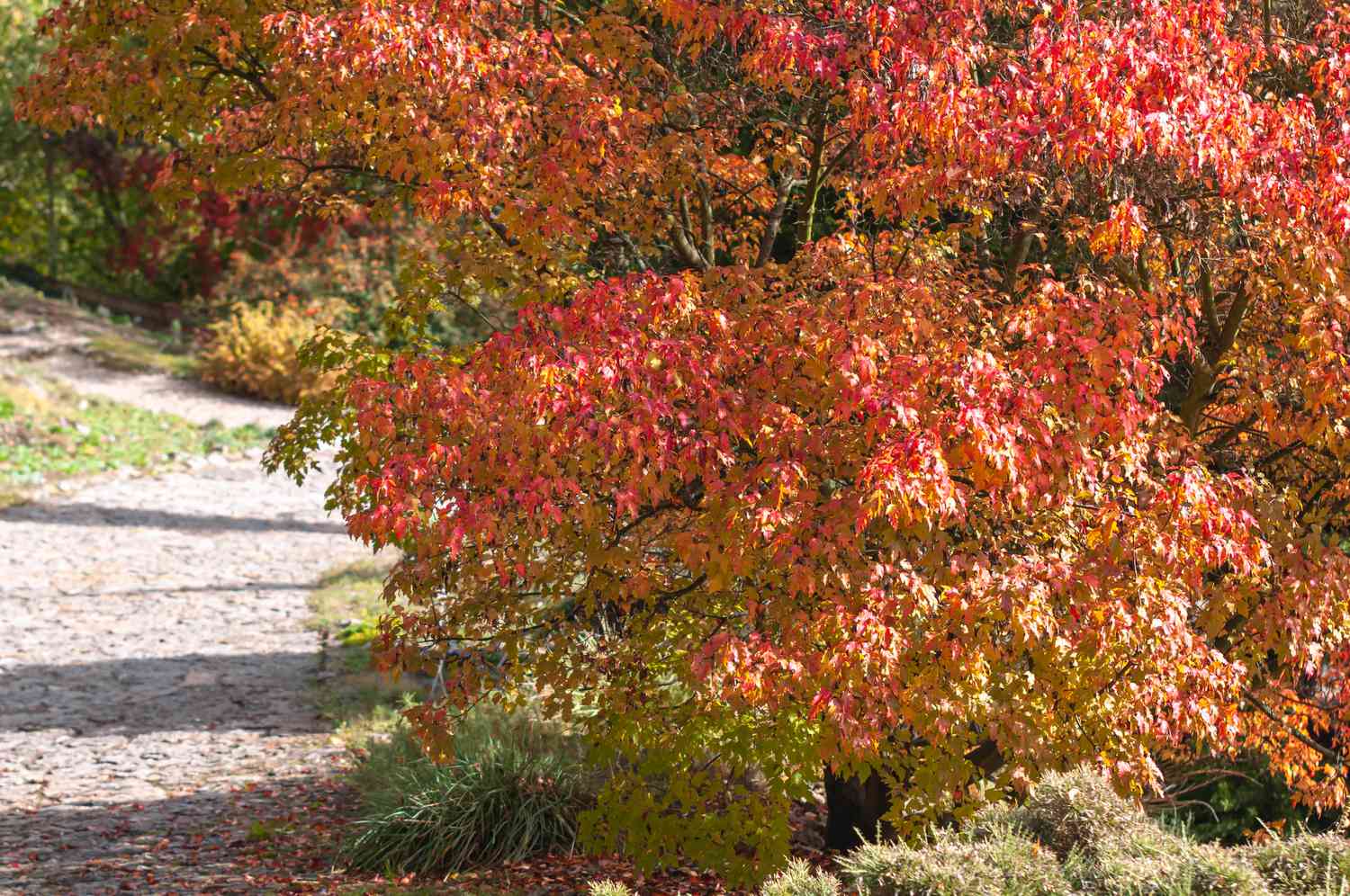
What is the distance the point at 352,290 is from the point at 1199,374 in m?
17.8

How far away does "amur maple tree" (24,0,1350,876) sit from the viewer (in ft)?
13.7

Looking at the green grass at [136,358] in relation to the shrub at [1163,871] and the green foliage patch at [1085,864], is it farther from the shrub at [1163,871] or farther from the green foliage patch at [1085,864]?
the shrub at [1163,871]

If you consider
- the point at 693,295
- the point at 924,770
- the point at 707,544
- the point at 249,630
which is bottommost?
Answer: the point at 249,630

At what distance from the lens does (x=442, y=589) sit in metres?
5.15

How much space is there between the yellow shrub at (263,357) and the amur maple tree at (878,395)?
14.1 m

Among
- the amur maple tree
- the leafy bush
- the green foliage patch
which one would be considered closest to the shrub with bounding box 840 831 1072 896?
the green foliage patch

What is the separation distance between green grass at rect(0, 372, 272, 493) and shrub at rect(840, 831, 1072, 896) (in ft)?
43.0

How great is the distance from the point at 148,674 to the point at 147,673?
20 millimetres

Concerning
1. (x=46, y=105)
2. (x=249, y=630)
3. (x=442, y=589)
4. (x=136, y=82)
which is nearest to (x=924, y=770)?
(x=442, y=589)

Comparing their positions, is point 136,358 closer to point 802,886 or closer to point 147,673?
point 147,673

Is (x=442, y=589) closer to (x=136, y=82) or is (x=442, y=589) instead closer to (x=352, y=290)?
(x=136, y=82)

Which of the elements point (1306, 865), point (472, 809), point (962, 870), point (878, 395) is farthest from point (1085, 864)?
point (472, 809)

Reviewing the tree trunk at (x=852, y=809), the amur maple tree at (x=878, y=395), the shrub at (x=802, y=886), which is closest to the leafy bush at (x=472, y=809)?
the amur maple tree at (x=878, y=395)

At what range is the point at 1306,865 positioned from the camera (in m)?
3.89
